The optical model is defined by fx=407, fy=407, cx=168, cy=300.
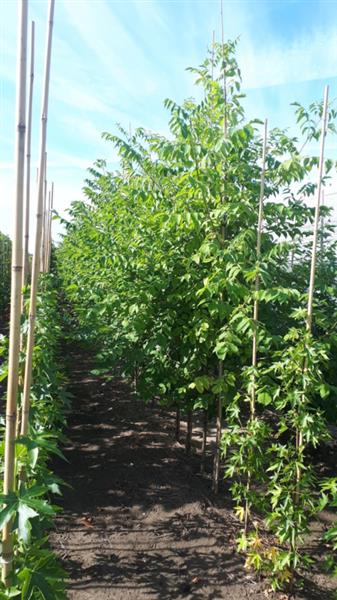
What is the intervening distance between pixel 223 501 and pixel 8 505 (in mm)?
2916

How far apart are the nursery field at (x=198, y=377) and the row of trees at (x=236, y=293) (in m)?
0.02

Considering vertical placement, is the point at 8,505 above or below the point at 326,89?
below

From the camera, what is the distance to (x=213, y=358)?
4.03 m

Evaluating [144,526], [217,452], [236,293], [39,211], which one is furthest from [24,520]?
[217,452]

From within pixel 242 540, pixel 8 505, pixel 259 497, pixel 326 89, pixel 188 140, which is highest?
pixel 326 89

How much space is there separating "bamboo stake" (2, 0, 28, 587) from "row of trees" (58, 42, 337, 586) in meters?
1.56

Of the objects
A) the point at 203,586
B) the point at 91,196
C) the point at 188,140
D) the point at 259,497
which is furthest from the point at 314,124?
the point at 91,196

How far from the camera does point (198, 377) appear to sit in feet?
12.0

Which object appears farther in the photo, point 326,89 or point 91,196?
point 91,196

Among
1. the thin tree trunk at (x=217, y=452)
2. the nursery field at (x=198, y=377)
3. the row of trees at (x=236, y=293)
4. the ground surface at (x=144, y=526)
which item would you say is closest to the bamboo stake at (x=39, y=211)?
the nursery field at (x=198, y=377)

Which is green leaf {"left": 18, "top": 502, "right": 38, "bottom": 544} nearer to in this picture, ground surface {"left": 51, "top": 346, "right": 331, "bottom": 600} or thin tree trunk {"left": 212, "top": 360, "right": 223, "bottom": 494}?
ground surface {"left": 51, "top": 346, "right": 331, "bottom": 600}

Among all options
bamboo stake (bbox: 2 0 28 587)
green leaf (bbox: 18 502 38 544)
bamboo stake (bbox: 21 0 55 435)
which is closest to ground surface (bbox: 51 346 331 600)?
bamboo stake (bbox: 2 0 28 587)

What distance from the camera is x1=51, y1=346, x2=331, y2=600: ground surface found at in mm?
3033

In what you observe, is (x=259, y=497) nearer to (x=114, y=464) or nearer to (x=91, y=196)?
(x=114, y=464)
